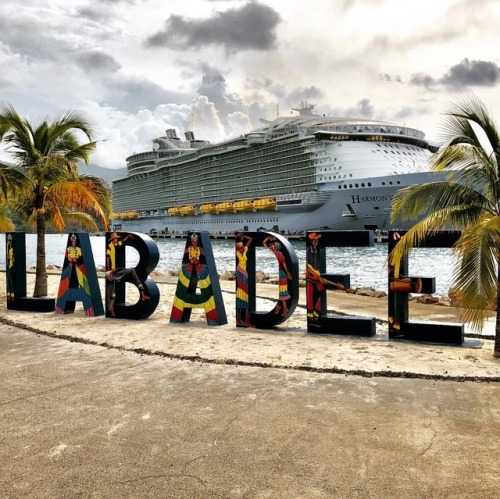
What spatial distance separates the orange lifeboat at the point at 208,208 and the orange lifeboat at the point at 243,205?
4923 millimetres

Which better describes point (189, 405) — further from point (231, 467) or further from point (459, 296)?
point (459, 296)

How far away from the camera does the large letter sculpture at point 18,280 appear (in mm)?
10125

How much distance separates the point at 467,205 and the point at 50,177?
903cm

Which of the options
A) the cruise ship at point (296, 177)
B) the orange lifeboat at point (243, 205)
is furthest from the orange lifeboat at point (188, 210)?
the orange lifeboat at point (243, 205)

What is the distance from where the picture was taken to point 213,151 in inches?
2849

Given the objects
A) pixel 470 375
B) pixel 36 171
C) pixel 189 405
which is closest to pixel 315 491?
pixel 189 405

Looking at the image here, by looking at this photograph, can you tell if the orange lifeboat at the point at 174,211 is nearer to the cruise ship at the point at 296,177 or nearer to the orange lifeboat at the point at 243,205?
the cruise ship at the point at 296,177

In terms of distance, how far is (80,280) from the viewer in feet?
31.8

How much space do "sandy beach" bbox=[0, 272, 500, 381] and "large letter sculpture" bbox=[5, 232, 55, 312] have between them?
0.29m

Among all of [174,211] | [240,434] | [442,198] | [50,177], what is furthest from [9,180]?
[174,211]

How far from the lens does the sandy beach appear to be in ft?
18.6

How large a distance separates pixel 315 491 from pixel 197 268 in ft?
19.3

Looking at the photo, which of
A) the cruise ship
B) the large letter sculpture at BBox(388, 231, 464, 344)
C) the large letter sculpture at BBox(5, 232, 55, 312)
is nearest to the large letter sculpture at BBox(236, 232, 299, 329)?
the large letter sculpture at BBox(388, 231, 464, 344)

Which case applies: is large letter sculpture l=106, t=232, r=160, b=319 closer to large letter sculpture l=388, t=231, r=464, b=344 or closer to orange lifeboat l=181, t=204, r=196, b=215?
large letter sculpture l=388, t=231, r=464, b=344
